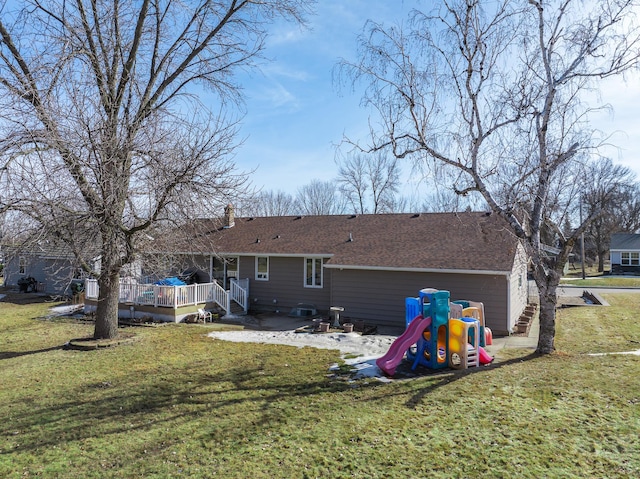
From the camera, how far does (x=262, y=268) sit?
18125 millimetres

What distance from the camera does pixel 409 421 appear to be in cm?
570

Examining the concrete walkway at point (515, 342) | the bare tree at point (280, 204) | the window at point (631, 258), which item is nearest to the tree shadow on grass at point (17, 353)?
the concrete walkway at point (515, 342)

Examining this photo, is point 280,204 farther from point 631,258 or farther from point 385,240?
point 631,258

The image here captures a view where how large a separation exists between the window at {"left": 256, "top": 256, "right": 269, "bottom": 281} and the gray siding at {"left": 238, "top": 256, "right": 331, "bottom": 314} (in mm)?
180

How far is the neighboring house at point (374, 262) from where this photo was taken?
12961 mm

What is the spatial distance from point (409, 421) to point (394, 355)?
2.91 metres

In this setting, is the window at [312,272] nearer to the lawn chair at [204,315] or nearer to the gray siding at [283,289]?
the gray siding at [283,289]

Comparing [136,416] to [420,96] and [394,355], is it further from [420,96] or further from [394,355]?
[420,96]

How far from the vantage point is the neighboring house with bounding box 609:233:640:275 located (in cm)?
4150

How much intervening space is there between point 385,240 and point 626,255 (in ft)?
126

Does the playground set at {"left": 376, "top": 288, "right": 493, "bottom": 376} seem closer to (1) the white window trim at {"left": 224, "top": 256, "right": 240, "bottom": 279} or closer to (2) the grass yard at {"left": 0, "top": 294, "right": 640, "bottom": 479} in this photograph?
(2) the grass yard at {"left": 0, "top": 294, "right": 640, "bottom": 479}

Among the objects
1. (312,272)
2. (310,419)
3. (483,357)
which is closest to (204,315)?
(312,272)

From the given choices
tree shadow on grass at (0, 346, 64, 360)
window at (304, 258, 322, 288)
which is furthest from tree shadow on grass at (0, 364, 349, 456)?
window at (304, 258, 322, 288)

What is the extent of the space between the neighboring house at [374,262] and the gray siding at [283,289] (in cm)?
4
